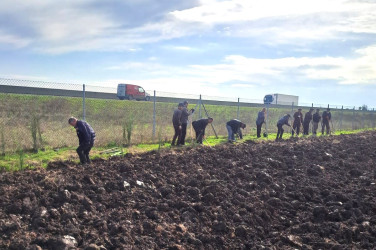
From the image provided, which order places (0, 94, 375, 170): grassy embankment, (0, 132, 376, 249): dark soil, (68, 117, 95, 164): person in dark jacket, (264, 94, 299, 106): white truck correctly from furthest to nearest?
1. (264, 94, 299, 106): white truck
2. (0, 94, 375, 170): grassy embankment
3. (68, 117, 95, 164): person in dark jacket
4. (0, 132, 376, 249): dark soil

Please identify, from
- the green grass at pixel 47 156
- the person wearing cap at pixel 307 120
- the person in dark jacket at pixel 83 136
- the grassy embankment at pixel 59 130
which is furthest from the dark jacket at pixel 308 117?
the person in dark jacket at pixel 83 136

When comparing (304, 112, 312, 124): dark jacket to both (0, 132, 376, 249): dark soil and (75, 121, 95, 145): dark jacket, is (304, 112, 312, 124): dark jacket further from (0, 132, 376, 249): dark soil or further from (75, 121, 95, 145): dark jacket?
(75, 121, 95, 145): dark jacket

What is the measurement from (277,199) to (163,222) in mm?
2300

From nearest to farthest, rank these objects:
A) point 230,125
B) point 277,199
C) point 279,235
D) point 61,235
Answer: point 61,235 → point 279,235 → point 277,199 → point 230,125

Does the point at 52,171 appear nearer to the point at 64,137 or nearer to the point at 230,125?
the point at 64,137

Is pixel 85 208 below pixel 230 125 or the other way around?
below

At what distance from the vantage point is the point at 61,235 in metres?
4.49

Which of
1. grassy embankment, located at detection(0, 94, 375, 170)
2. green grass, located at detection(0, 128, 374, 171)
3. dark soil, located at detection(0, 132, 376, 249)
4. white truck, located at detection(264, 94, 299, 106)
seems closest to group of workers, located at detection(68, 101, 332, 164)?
dark soil, located at detection(0, 132, 376, 249)

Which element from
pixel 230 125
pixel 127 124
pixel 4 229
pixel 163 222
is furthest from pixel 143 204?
pixel 230 125

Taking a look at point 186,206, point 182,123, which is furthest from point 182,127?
point 186,206

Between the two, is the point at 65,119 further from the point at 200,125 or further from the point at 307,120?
the point at 307,120

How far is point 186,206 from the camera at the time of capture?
18.9ft

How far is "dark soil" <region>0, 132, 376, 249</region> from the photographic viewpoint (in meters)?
4.60

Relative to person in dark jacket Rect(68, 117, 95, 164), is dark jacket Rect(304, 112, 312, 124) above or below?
above
